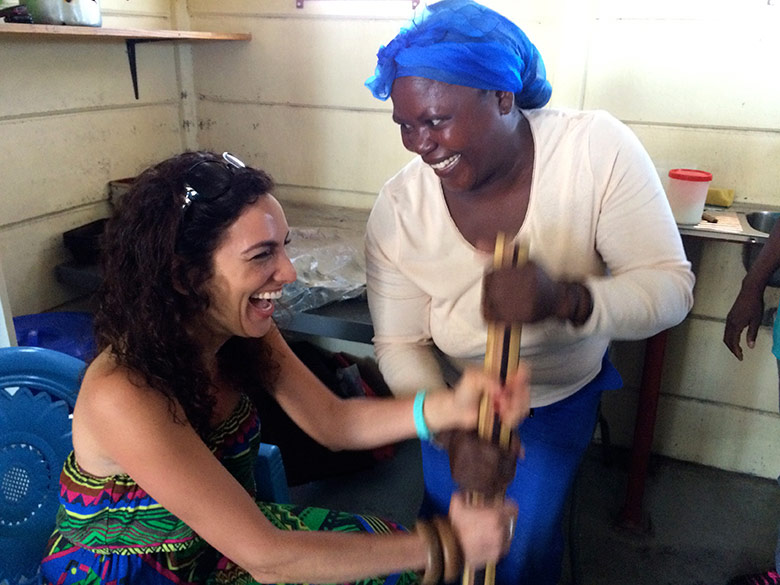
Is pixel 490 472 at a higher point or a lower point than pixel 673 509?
higher

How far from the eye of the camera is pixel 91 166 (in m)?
2.28

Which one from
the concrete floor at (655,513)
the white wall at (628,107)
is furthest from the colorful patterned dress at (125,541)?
the white wall at (628,107)

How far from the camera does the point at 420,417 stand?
1236 mm

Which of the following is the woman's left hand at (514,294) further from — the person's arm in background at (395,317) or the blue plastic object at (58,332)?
the blue plastic object at (58,332)

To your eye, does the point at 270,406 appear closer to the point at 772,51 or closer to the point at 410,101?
the point at 410,101

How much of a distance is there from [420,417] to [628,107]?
141 cm

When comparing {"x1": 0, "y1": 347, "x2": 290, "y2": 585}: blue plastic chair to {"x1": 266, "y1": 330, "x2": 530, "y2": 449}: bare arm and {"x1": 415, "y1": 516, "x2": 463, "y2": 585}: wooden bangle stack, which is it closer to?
{"x1": 266, "y1": 330, "x2": 530, "y2": 449}: bare arm

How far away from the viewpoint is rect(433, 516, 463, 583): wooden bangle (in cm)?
98

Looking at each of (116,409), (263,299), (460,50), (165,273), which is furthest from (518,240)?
(116,409)

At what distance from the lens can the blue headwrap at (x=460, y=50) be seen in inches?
41.8

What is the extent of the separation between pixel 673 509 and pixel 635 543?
259mm

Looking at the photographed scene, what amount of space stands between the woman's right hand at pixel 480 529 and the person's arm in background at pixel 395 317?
0.36m

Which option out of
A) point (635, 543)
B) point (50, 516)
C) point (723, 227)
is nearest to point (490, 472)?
point (50, 516)

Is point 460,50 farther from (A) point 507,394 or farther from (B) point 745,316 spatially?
(B) point 745,316
